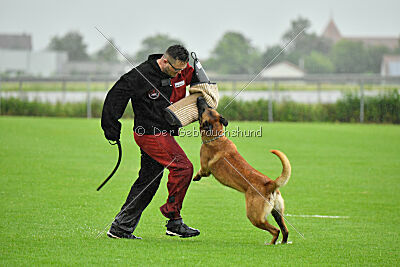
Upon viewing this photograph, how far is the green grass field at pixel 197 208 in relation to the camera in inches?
226

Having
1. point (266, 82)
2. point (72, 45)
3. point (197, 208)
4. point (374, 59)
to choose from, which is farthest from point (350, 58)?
point (197, 208)

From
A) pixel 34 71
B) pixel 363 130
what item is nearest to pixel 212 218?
pixel 363 130

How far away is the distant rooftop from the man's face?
6614 centimetres

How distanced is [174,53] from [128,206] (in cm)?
163

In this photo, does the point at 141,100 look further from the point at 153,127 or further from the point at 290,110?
the point at 290,110

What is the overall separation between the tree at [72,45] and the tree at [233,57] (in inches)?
1188

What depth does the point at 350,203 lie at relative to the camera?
9734 millimetres

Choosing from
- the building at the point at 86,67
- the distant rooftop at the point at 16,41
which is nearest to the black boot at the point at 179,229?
the building at the point at 86,67

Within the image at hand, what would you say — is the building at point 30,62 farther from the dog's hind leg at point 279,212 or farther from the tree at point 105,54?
the dog's hind leg at point 279,212

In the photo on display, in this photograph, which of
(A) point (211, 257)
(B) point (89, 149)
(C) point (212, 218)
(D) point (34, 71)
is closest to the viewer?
(A) point (211, 257)

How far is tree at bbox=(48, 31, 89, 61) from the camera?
3219 inches

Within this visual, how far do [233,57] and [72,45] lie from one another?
37033mm

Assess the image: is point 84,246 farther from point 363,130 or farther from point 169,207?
point 363,130

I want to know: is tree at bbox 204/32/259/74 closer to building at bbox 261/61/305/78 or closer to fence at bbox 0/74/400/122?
building at bbox 261/61/305/78
